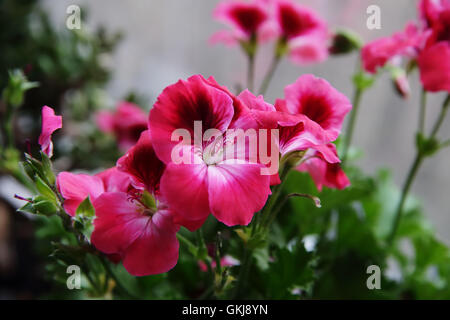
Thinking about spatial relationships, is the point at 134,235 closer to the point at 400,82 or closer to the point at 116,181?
the point at 116,181

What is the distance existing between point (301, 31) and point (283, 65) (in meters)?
0.61

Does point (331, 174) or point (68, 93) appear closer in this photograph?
point (331, 174)

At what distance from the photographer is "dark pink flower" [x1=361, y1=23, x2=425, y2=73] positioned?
362 millimetres

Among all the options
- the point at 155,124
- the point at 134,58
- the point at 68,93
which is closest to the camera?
the point at 155,124

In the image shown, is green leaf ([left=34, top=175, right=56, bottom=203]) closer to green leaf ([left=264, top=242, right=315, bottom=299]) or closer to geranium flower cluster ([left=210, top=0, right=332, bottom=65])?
green leaf ([left=264, top=242, right=315, bottom=299])

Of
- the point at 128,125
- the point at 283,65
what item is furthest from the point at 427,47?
the point at 283,65

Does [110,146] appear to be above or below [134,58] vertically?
below

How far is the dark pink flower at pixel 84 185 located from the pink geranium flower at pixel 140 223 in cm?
1

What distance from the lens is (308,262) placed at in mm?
331

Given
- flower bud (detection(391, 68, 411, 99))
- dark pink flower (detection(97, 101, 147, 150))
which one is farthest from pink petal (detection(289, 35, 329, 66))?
dark pink flower (detection(97, 101, 147, 150))

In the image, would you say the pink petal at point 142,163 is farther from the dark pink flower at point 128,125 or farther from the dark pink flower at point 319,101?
the dark pink flower at point 128,125
